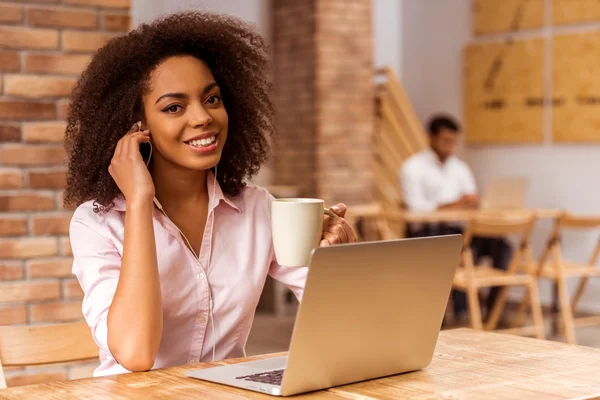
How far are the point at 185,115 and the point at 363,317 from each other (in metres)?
0.71

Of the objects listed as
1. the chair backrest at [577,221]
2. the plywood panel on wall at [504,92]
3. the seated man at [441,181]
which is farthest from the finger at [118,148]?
the plywood panel on wall at [504,92]

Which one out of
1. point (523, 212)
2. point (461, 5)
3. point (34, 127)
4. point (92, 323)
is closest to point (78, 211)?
point (92, 323)

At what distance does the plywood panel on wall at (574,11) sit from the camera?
7.16 m

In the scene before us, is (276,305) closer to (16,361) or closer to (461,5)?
(461,5)

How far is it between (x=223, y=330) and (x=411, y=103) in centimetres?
689

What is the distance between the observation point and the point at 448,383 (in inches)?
59.7

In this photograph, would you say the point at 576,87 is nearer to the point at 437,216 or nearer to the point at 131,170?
the point at 437,216

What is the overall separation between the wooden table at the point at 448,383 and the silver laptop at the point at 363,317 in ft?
0.09

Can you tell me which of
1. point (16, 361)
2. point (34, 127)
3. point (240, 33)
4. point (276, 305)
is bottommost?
point (276, 305)

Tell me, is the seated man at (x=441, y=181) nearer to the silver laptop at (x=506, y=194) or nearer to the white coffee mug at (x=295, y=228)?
the silver laptop at (x=506, y=194)

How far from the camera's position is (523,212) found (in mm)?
6047

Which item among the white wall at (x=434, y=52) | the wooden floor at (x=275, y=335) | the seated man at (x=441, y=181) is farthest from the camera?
the white wall at (x=434, y=52)

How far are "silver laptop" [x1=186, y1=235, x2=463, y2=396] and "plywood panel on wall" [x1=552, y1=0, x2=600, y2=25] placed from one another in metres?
6.09

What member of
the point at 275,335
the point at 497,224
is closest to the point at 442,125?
the point at 497,224
